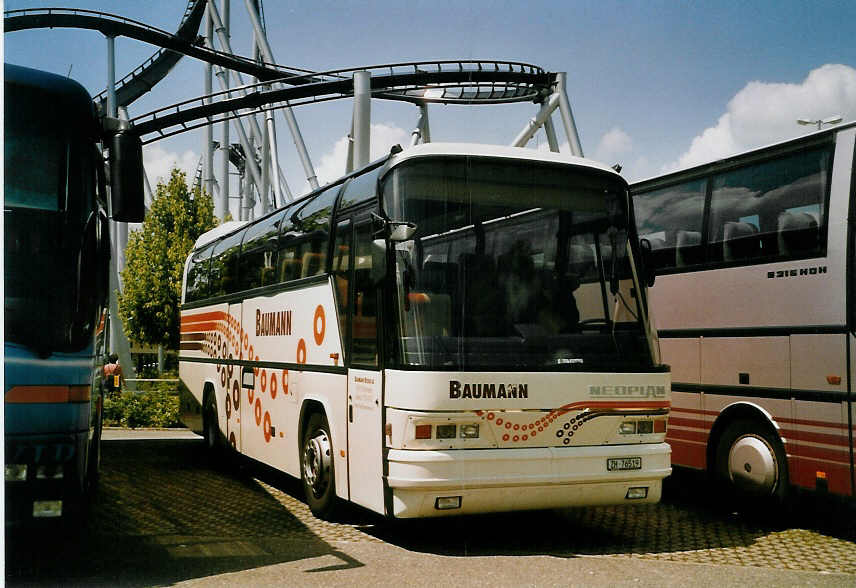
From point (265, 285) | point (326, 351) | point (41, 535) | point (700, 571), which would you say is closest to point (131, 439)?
point (265, 285)

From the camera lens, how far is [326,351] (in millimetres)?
9016

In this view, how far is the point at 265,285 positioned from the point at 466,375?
4.55m

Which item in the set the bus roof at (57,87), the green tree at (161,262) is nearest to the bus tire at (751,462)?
the bus roof at (57,87)

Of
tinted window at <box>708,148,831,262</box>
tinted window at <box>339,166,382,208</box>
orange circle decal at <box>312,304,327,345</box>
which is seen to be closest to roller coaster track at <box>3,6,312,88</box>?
tinted window at <box>339,166,382,208</box>

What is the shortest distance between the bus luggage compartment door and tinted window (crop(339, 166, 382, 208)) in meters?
1.52

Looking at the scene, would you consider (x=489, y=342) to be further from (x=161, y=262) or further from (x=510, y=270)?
(x=161, y=262)

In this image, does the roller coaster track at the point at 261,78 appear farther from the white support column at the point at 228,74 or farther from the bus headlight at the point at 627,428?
the bus headlight at the point at 627,428

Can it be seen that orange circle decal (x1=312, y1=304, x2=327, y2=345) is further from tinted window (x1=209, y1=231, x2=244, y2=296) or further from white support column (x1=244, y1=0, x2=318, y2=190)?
tinted window (x1=209, y1=231, x2=244, y2=296)

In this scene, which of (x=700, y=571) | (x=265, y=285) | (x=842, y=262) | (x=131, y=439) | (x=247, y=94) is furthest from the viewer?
(x=247, y=94)

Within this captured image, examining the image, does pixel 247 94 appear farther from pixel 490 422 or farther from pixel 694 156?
pixel 490 422

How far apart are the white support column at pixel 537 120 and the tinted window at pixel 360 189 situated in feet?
5.20

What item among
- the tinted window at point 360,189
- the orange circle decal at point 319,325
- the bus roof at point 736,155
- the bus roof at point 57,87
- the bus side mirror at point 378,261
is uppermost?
the bus roof at point 736,155

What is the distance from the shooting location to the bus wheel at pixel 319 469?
29.2 ft

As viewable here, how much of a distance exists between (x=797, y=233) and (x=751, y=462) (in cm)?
223
